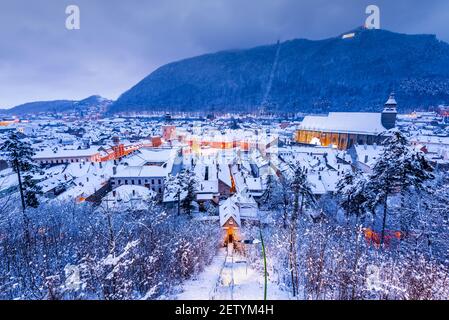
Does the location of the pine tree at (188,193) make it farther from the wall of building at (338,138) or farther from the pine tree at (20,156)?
the wall of building at (338,138)

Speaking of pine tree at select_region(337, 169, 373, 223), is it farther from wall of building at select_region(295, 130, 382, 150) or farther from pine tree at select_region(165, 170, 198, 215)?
wall of building at select_region(295, 130, 382, 150)

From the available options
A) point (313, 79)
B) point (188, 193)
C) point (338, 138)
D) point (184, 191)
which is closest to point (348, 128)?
point (338, 138)

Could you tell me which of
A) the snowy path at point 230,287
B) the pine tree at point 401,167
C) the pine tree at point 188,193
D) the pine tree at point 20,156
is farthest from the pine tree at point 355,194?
the pine tree at point 20,156

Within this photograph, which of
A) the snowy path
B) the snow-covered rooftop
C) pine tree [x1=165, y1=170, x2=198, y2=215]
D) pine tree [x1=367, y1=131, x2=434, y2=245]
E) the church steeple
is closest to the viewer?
the snowy path

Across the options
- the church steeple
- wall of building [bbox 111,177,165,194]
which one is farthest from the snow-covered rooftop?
wall of building [bbox 111,177,165,194]

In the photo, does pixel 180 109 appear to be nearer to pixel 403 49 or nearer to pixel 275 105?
pixel 275 105

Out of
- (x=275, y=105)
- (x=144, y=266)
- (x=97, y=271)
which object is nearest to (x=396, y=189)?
(x=144, y=266)
